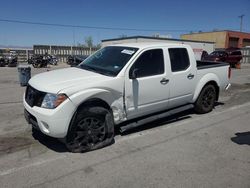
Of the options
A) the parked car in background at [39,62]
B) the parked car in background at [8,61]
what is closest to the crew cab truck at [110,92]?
the parked car in background at [39,62]

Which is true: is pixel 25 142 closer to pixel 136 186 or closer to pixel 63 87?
pixel 63 87

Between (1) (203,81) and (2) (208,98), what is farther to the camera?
(2) (208,98)

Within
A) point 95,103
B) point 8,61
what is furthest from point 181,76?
point 8,61

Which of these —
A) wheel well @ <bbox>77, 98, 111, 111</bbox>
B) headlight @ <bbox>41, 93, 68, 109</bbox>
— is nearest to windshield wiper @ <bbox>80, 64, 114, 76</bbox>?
wheel well @ <bbox>77, 98, 111, 111</bbox>

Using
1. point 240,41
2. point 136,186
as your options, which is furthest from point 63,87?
point 240,41

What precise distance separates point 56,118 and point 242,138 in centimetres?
369

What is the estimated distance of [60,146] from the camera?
14.7 feet

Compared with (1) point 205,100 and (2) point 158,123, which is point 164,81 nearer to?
(2) point 158,123

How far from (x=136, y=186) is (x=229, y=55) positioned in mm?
24489

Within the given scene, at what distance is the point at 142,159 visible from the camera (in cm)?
402

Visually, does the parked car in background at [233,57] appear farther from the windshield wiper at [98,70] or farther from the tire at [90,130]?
the tire at [90,130]

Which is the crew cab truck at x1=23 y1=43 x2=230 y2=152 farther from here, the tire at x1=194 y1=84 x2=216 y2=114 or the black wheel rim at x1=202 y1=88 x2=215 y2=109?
the black wheel rim at x1=202 y1=88 x2=215 y2=109

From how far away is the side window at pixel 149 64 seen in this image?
4840 mm

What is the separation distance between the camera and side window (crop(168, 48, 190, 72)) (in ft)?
18.0
